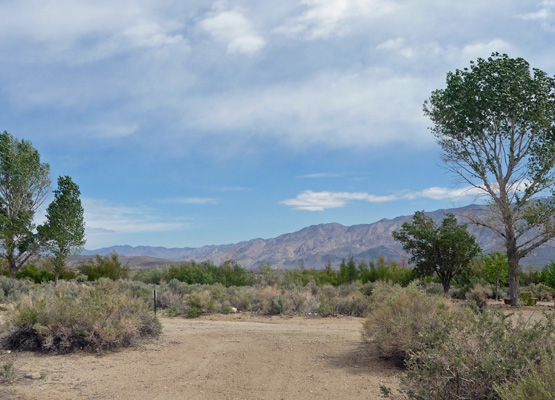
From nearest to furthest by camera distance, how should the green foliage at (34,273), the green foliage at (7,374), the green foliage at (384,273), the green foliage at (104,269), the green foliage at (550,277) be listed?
1. the green foliage at (7,374)
2. the green foliage at (550,277)
3. the green foliage at (384,273)
4. the green foliage at (104,269)
5. the green foliage at (34,273)

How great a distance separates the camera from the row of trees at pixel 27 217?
1262 inches

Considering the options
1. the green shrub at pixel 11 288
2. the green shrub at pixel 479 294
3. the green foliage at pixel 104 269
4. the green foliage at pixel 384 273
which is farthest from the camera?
the green foliage at pixel 104 269

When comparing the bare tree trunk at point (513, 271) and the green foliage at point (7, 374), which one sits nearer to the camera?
the green foliage at point (7, 374)

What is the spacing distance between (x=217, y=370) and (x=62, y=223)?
89.4ft

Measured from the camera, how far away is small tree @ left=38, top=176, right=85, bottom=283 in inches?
1262

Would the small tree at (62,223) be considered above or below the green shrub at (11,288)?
A: above

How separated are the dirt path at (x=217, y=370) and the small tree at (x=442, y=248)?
1217 centimetres

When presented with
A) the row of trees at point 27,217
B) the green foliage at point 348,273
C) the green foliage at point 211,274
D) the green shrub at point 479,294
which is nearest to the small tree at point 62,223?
the row of trees at point 27,217

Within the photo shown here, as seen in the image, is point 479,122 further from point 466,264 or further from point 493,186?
point 466,264

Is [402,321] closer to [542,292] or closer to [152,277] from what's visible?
[542,292]

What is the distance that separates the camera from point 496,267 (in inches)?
973

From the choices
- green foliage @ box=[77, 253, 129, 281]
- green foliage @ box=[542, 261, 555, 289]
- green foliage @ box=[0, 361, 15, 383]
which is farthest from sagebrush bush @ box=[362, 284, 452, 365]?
green foliage @ box=[77, 253, 129, 281]

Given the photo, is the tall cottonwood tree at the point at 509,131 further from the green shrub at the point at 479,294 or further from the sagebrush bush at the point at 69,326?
the sagebrush bush at the point at 69,326

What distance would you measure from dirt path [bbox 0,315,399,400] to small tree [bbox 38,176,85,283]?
22.9 meters
